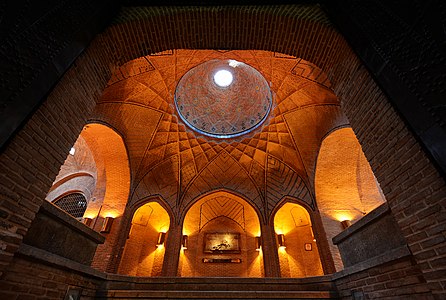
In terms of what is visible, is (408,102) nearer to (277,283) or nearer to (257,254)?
(277,283)

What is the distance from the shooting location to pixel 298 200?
1022cm

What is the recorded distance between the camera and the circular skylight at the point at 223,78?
37.6 ft

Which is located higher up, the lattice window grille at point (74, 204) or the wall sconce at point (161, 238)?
the lattice window grille at point (74, 204)

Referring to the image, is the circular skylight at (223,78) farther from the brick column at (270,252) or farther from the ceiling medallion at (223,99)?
the brick column at (270,252)

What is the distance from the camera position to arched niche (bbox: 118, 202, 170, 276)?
34.3 ft

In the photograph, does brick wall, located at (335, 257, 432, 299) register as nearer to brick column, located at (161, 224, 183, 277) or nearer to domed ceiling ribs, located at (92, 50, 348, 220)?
domed ceiling ribs, located at (92, 50, 348, 220)

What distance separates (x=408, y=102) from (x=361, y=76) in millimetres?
932

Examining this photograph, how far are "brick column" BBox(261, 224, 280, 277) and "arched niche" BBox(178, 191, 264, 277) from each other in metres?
1.45

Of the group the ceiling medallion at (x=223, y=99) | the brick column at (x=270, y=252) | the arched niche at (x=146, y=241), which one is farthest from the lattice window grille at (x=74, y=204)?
the brick column at (x=270, y=252)

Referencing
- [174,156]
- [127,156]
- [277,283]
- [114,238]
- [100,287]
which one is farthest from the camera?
[174,156]

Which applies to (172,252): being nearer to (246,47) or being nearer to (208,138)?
(208,138)

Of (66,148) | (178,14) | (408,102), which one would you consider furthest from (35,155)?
(408,102)

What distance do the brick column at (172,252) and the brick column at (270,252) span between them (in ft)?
12.0

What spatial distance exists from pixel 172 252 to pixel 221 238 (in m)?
3.49
